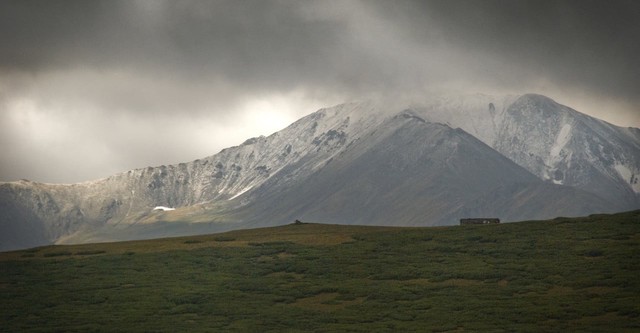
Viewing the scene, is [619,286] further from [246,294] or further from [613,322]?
[246,294]

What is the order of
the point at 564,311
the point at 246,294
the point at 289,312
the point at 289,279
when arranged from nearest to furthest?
the point at 564,311
the point at 289,312
the point at 246,294
the point at 289,279

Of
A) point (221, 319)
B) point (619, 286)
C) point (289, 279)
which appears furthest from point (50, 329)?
point (619, 286)

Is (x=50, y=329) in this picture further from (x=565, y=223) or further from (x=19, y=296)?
(x=565, y=223)

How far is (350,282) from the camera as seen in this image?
116312 mm

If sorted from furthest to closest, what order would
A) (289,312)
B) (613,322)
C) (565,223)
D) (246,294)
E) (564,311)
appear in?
1. (565,223)
2. (246,294)
3. (289,312)
4. (564,311)
5. (613,322)

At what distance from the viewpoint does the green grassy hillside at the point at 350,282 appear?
96.8 metres

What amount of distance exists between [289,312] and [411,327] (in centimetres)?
1498

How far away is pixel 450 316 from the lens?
96.9 metres

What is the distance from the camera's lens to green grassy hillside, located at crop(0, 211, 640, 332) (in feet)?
317

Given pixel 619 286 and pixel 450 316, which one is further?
pixel 619 286

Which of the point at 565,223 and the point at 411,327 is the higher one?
the point at 565,223

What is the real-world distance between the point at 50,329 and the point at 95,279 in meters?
27.7

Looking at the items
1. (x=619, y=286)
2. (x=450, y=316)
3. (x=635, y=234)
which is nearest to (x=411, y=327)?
(x=450, y=316)

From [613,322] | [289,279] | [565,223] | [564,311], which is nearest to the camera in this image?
[613,322]
